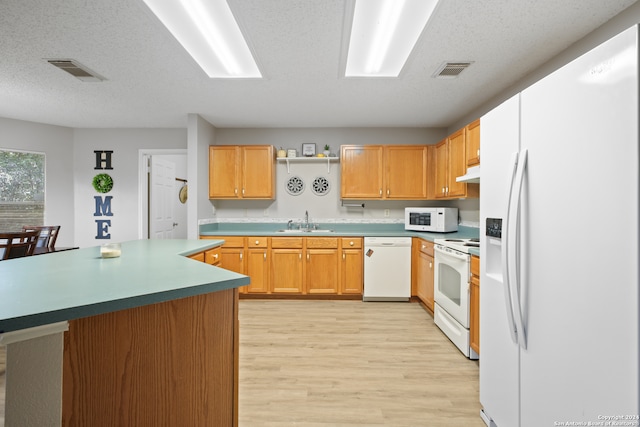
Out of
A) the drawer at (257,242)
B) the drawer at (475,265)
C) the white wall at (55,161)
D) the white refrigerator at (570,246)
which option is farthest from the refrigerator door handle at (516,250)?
the white wall at (55,161)

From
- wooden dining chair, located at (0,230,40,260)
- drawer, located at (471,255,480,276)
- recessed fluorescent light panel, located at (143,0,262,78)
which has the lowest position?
drawer, located at (471,255,480,276)

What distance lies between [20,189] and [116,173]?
1208 mm

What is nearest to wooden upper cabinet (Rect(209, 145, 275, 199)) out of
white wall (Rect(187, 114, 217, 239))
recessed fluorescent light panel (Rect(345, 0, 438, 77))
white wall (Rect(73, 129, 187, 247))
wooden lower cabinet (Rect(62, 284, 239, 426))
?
white wall (Rect(187, 114, 217, 239))

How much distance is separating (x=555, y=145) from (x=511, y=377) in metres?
1.04

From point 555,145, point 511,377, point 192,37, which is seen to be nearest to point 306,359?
point 511,377

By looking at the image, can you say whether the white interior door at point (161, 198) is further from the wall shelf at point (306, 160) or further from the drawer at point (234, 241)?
the wall shelf at point (306, 160)

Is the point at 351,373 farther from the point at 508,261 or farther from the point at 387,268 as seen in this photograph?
the point at 387,268

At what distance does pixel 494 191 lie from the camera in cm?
164

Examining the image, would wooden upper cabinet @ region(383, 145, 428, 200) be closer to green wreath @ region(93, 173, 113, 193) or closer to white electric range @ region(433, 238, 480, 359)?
white electric range @ region(433, 238, 480, 359)

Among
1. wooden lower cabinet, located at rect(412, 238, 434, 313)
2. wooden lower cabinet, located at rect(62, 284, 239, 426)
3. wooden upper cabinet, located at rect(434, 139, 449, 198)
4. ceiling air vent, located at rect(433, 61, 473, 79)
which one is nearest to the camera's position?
wooden lower cabinet, located at rect(62, 284, 239, 426)

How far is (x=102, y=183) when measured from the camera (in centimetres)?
486

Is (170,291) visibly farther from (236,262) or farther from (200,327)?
(236,262)

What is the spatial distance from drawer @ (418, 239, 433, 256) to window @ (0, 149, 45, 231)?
5.44 m

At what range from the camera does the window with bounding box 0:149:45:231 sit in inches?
172
